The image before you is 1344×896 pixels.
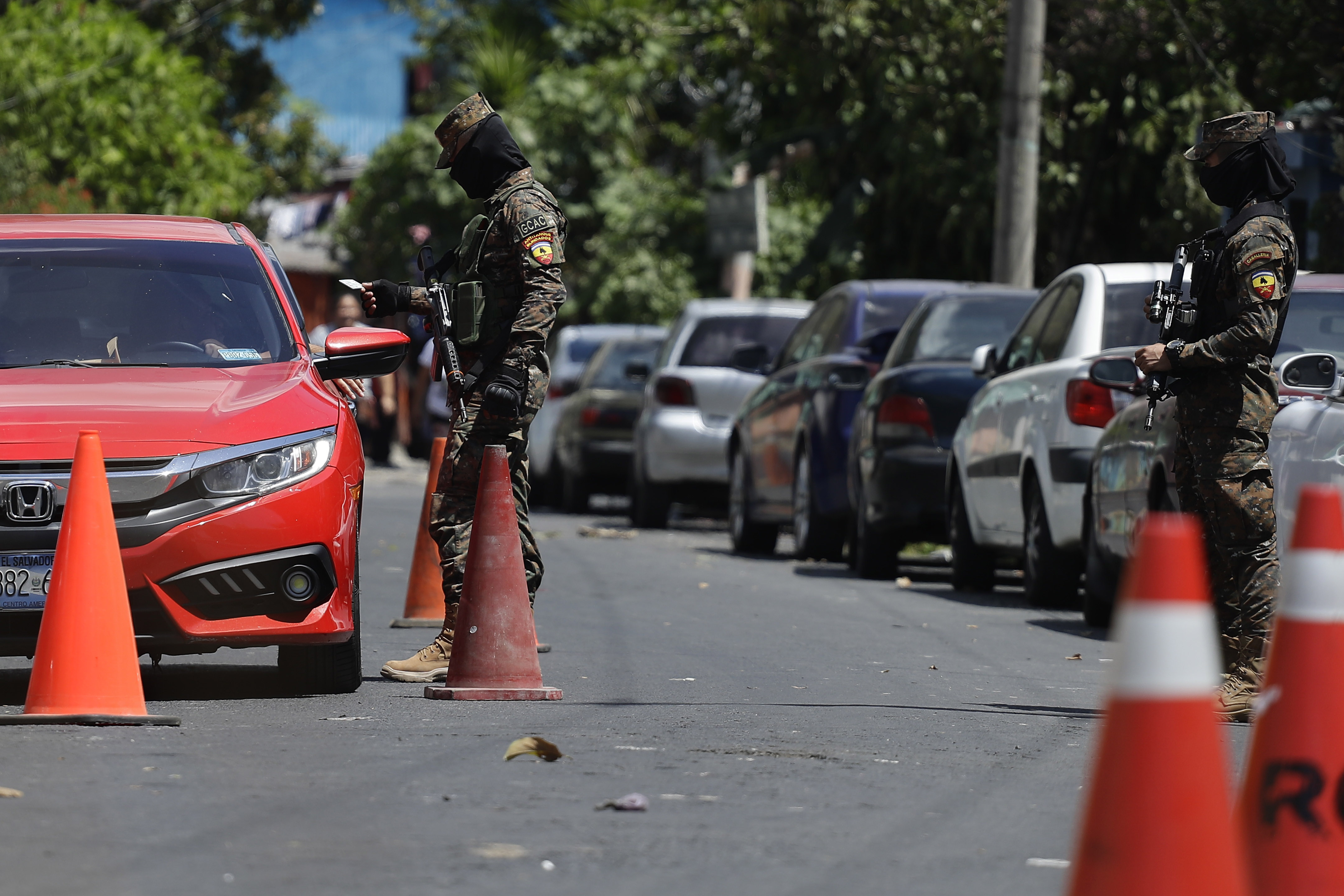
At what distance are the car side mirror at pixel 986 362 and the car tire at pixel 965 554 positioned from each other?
656 mm

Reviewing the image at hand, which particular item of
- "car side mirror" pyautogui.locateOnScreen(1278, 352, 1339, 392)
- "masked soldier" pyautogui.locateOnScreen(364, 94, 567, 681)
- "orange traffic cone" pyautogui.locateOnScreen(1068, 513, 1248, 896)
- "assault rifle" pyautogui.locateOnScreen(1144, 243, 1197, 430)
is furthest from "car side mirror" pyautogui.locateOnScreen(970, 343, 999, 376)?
"orange traffic cone" pyautogui.locateOnScreen(1068, 513, 1248, 896)

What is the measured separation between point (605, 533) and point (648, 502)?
2.67 feet

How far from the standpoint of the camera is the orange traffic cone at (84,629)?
642cm

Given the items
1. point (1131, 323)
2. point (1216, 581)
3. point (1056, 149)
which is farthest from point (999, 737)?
point (1056, 149)

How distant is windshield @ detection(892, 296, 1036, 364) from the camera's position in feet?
43.1

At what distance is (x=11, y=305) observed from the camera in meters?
7.88

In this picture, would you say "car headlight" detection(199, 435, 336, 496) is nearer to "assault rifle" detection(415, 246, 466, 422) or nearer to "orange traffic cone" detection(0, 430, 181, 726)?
"orange traffic cone" detection(0, 430, 181, 726)

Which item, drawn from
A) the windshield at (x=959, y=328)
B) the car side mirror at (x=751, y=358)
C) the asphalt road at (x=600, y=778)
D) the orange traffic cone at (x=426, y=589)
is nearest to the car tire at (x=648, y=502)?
the car side mirror at (x=751, y=358)

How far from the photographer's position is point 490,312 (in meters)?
8.34

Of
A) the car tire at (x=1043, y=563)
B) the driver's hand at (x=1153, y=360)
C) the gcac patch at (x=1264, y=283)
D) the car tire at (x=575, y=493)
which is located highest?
the gcac patch at (x=1264, y=283)

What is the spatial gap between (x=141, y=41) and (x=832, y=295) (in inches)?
841

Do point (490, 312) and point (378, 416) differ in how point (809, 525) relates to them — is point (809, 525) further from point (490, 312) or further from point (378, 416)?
point (378, 416)

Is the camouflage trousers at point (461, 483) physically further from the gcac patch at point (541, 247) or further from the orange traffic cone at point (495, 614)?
the orange traffic cone at point (495, 614)

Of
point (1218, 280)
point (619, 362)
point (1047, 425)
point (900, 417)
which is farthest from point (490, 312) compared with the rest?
point (619, 362)
